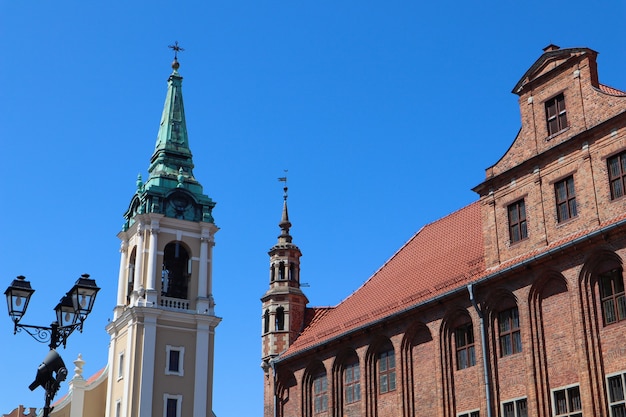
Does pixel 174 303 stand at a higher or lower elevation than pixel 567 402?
higher

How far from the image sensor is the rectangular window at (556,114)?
30.4 m

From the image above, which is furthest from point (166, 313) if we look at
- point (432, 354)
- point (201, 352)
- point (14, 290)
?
point (14, 290)

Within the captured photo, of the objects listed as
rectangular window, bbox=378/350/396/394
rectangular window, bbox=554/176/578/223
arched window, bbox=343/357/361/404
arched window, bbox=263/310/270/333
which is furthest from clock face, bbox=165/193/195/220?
rectangular window, bbox=554/176/578/223

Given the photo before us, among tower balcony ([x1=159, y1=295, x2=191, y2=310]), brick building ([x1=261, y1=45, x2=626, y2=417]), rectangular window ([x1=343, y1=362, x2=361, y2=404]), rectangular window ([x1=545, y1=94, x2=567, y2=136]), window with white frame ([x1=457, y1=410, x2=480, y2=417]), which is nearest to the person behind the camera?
brick building ([x1=261, y1=45, x2=626, y2=417])

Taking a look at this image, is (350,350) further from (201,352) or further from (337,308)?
(201,352)

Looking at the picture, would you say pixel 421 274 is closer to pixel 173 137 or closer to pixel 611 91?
pixel 611 91

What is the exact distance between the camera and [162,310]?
166 feet

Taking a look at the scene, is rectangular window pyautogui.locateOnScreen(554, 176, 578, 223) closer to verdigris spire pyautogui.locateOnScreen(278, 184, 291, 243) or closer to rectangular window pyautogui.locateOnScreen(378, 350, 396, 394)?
rectangular window pyautogui.locateOnScreen(378, 350, 396, 394)

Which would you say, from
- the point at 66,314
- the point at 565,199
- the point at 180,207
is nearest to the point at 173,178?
the point at 180,207

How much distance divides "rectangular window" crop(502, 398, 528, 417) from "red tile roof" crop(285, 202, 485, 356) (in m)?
5.05

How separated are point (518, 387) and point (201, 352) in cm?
2563

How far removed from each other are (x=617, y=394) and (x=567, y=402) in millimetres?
1911

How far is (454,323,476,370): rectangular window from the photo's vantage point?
32.3m

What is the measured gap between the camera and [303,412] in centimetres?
4134
